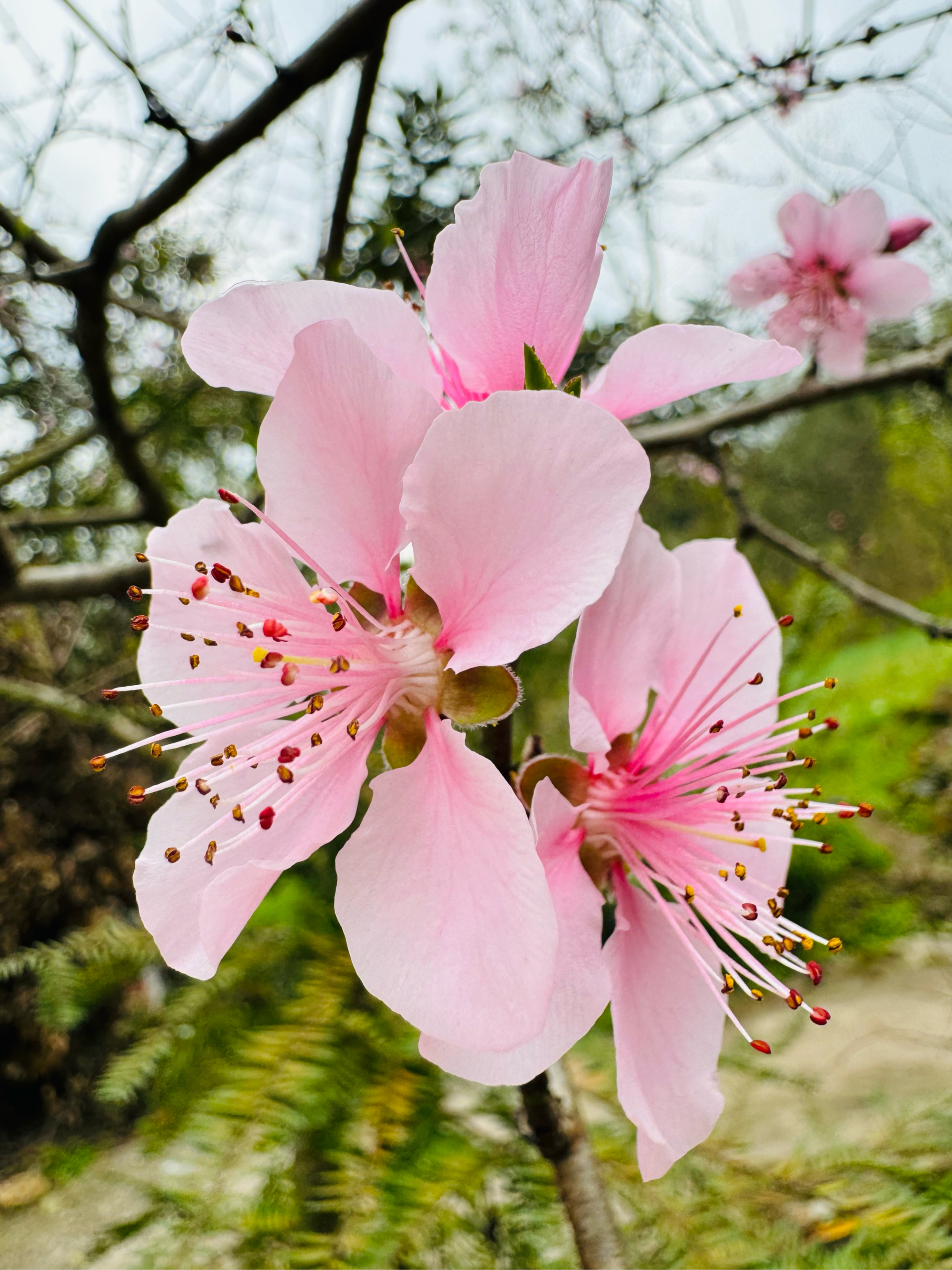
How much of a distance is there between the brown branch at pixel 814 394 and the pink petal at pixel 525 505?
31.9 inches

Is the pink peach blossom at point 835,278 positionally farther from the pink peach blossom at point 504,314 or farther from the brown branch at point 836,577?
the pink peach blossom at point 504,314

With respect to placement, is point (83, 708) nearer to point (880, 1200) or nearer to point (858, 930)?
point (880, 1200)

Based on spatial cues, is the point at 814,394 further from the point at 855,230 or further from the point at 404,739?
the point at 404,739

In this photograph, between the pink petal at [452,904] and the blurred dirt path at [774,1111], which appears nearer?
Answer: the pink petal at [452,904]

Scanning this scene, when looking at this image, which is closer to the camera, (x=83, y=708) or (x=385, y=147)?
(x=83, y=708)

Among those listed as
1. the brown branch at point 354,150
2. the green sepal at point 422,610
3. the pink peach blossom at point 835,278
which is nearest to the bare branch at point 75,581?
the brown branch at point 354,150

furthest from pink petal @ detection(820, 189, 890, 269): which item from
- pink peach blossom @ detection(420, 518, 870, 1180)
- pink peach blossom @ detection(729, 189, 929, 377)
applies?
pink peach blossom @ detection(420, 518, 870, 1180)

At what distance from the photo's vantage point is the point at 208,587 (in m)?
0.42

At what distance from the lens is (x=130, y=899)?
97.5 inches

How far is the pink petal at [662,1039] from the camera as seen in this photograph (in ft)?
1.15

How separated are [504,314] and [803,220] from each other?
36.4 inches

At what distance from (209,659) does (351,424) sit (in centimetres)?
16

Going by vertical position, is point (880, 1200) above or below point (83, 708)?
below

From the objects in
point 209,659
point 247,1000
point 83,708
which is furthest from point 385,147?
point 247,1000
